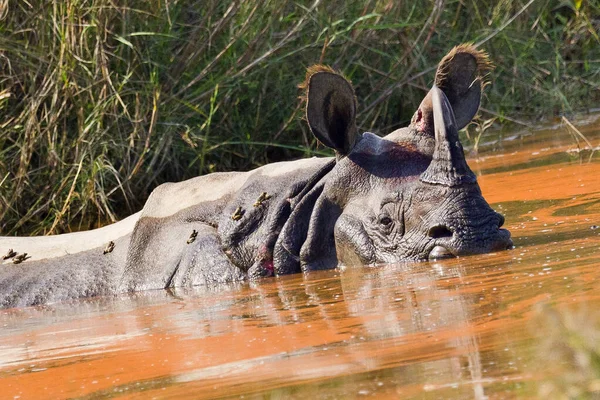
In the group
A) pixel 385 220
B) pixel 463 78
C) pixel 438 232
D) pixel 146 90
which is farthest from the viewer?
pixel 146 90

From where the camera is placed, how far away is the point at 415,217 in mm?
5383

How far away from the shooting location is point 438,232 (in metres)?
5.32

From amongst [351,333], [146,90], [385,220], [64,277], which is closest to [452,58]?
[385,220]

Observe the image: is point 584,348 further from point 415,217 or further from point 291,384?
point 415,217

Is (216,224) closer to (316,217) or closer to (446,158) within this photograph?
(316,217)

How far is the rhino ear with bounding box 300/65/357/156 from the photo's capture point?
18.7 ft

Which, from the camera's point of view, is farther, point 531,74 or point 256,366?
point 531,74

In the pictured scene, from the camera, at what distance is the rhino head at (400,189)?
17.2 ft

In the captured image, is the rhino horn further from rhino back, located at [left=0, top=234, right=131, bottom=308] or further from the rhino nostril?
rhino back, located at [left=0, top=234, right=131, bottom=308]

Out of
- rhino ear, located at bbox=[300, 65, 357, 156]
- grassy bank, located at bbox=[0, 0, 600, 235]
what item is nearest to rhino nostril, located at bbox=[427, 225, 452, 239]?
rhino ear, located at bbox=[300, 65, 357, 156]

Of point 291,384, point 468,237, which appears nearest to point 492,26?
point 468,237

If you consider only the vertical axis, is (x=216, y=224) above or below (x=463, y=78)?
below

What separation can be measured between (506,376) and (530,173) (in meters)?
5.36

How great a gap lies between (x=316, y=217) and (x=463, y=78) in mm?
1088
